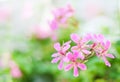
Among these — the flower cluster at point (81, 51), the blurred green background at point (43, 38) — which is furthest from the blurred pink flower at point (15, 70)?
the flower cluster at point (81, 51)

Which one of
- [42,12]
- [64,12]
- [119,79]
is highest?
[42,12]

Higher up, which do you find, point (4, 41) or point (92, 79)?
point (4, 41)

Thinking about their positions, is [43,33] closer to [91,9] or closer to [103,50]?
[91,9]

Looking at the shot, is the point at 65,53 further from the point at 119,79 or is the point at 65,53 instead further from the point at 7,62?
the point at 7,62

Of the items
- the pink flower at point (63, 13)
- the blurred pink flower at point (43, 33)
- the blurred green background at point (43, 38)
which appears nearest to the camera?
the pink flower at point (63, 13)

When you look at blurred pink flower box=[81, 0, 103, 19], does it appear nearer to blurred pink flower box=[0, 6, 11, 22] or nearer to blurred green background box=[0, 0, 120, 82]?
blurred green background box=[0, 0, 120, 82]

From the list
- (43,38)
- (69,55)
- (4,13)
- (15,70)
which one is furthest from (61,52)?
(4,13)

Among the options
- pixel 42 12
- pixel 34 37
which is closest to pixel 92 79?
pixel 34 37

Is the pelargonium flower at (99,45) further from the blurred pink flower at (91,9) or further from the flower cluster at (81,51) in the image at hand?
the blurred pink flower at (91,9)
